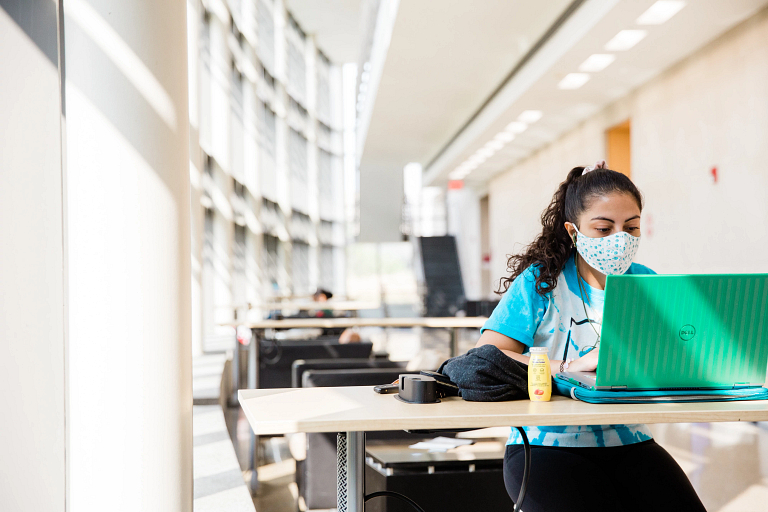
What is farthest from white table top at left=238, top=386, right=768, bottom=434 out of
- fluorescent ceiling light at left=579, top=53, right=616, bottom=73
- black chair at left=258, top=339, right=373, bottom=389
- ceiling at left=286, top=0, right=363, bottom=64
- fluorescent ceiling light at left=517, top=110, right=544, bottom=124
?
ceiling at left=286, top=0, right=363, bottom=64

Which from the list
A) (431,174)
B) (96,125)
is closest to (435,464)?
(96,125)

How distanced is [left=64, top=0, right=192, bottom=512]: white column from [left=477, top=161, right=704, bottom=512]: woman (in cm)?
92

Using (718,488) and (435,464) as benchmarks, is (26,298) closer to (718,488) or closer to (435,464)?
(435,464)

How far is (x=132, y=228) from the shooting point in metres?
1.73

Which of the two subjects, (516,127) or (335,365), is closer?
(335,365)

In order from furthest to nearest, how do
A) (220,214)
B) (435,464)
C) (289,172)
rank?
(289,172), (220,214), (435,464)

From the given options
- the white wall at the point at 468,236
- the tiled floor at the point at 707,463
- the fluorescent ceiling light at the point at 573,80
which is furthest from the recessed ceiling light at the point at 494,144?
the tiled floor at the point at 707,463

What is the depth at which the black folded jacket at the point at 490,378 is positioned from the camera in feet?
4.98

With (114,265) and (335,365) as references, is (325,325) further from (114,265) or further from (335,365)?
(114,265)

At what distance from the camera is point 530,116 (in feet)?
29.8

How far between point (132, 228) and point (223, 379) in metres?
4.43

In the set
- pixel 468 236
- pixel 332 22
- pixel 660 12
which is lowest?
pixel 468 236

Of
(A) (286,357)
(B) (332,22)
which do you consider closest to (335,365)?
(A) (286,357)

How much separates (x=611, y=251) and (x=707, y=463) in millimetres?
2794
